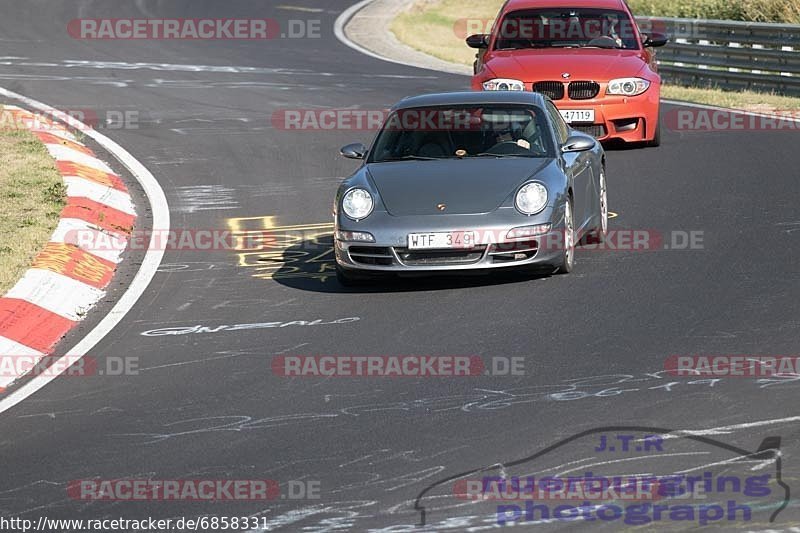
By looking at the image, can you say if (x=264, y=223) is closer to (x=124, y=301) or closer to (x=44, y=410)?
(x=124, y=301)

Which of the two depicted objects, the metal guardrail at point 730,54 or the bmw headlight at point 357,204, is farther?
the metal guardrail at point 730,54

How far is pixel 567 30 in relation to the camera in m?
18.0

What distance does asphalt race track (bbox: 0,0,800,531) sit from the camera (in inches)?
260

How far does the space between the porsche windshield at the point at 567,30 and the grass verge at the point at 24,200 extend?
5804 mm

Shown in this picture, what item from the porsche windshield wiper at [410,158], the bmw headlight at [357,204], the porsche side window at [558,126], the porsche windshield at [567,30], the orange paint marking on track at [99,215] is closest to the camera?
the bmw headlight at [357,204]

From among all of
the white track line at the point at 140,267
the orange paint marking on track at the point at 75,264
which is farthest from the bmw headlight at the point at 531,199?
the orange paint marking on track at the point at 75,264

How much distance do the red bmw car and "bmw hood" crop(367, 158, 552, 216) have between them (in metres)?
5.67

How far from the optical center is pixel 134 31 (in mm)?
31578

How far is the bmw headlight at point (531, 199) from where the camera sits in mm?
10570

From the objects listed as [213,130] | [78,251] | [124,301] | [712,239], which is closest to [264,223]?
[78,251]

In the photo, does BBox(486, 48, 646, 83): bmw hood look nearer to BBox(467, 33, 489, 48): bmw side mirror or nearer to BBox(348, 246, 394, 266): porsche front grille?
BBox(467, 33, 489, 48): bmw side mirror

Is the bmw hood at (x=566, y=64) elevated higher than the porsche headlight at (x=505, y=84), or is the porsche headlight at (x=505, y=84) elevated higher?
the bmw hood at (x=566, y=64)

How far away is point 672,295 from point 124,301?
381cm

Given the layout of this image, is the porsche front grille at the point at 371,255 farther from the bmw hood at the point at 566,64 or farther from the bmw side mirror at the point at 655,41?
the bmw side mirror at the point at 655,41
